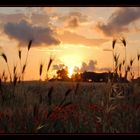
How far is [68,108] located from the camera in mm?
3502

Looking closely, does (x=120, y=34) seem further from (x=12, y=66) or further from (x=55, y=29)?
(x=12, y=66)

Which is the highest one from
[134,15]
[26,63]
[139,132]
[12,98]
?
[134,15]

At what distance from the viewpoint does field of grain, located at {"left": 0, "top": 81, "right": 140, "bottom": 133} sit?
3.47 metres

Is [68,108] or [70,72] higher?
[70,72]

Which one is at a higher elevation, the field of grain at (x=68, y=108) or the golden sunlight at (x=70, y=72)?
the golden sunlight at (x=70, y=72)

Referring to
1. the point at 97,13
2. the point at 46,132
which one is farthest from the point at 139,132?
the point at 97,13

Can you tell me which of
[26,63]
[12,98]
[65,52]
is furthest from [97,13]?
[12,98]

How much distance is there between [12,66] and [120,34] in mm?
717

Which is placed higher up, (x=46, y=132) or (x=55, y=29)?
(x=55, y=29)

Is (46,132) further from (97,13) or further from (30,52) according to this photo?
(97,13)

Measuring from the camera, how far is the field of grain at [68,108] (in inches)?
137

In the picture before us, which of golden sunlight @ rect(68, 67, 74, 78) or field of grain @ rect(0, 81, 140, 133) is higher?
golden sunlight @ rect(68, 67, 74, 78)
